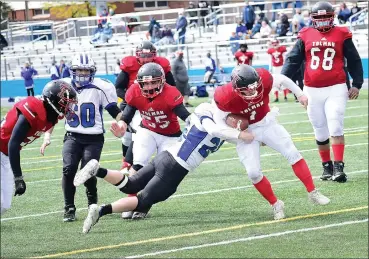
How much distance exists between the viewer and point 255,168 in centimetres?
805

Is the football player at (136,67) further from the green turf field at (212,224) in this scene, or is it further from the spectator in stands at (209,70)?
the spectator in stands at (209,70)

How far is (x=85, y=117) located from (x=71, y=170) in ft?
1.71

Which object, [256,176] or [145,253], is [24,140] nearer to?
[145,253]

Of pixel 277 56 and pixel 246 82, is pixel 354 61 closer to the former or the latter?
pixel 246 82

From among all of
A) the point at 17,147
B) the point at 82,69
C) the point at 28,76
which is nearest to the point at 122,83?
the point at 82,69

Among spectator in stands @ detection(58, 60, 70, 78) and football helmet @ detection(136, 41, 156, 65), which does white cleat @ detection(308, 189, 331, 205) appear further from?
spectator in stands @ detection(58, 60, 70, 78)

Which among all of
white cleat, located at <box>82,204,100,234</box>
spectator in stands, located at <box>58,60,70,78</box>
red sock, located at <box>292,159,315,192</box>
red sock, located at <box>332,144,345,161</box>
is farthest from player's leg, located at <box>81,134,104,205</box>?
spectator in stands, located at <box>58,60,70,78</box>

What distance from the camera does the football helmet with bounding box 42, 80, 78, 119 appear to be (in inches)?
284

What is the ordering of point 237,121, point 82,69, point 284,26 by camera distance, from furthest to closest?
point 284,26
point 82,69
point 237,121

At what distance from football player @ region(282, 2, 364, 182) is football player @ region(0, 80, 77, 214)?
3.48 m

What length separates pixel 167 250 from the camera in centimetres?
719

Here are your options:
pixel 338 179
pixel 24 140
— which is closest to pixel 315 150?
pixel 338 179

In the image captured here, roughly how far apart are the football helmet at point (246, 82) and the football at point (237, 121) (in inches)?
9.5

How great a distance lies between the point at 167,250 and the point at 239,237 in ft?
2.26
